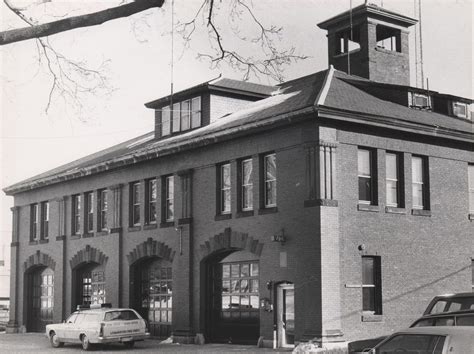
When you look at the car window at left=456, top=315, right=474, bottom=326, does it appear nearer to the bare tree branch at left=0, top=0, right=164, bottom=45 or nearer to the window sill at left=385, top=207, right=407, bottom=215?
the bare tree branch at left=0, top=0, right=164, bottom=45

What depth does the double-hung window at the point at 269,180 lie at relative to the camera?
27.6 metres

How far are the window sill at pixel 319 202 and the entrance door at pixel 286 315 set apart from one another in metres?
2.99

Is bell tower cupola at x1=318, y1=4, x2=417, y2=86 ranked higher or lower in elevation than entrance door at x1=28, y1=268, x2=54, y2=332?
higher

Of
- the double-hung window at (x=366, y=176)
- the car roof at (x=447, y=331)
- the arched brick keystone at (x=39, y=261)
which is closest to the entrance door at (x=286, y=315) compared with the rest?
the double-hung window at (x=366, y=176)

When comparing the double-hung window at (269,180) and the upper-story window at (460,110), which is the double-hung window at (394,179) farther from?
the upper-story window at (460,110)

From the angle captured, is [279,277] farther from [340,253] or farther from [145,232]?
[145,232]

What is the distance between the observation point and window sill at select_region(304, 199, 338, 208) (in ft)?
82.9

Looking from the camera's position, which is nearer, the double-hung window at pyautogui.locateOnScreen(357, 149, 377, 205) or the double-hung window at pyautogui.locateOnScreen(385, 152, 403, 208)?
the double-hung window at pyautogui.locateOnScreen(357, 149, 377, 205)

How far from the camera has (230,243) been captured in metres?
29.0

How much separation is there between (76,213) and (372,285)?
18539mm

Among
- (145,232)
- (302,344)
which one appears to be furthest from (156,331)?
(302,344)

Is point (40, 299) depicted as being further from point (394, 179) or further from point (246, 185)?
point (394, 179)

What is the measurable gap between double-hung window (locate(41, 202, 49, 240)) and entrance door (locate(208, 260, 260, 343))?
15.2m

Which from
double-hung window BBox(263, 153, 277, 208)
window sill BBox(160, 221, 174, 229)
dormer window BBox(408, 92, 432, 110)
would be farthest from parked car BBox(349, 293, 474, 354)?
window sill BBox(160, 221, 174, 229)
